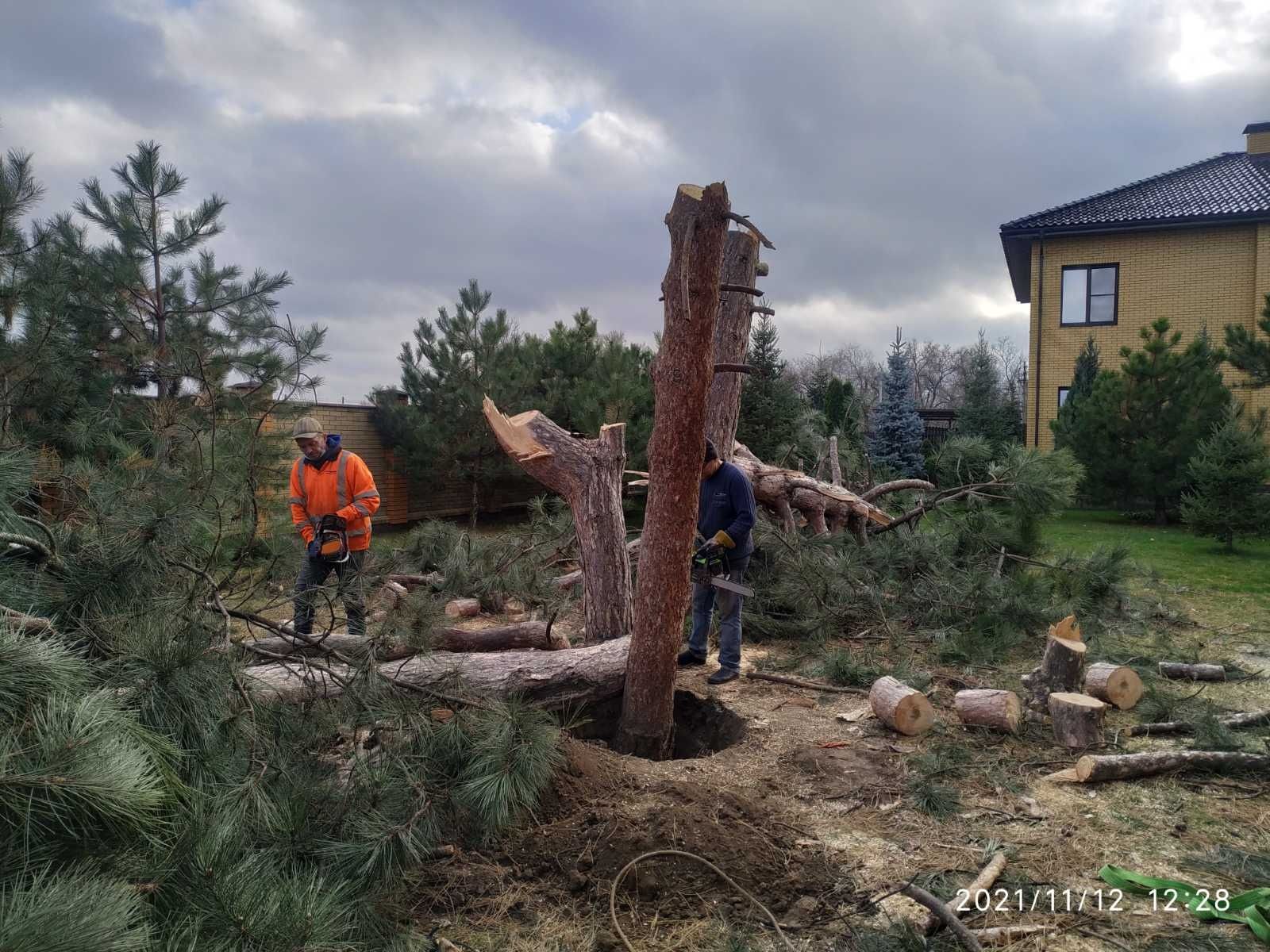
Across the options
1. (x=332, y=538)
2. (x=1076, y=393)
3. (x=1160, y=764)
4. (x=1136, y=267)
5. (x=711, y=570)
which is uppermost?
(x=1136, y=267)

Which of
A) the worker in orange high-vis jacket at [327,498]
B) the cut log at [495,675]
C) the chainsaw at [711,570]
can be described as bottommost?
the cut log at [495,675]

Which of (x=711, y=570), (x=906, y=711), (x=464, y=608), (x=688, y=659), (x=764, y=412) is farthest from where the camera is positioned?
(x=764, y=412)

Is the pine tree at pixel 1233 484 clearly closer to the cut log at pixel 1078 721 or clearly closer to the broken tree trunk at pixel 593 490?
the cut log at pixel 1078 721

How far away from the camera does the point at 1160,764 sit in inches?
157

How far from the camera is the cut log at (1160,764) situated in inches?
155

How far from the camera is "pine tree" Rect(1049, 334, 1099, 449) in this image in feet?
50.8

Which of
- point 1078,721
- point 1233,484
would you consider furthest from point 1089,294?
point 1078,721

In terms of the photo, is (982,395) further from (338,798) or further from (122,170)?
(338,798)

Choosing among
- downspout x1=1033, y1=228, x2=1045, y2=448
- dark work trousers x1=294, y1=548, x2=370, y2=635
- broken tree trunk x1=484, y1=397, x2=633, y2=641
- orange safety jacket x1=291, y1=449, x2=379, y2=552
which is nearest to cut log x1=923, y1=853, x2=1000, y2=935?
dark work trousers x1=294, y1=548, x2=370, y2=635

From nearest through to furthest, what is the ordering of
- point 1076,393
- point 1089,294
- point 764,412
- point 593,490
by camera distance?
point 593,490 → point 764,412 → point 1076,393 → point 1089,294

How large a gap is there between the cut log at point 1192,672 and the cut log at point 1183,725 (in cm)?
102

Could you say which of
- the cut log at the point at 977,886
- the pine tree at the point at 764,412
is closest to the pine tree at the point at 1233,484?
the pine tree at the point at 764,412

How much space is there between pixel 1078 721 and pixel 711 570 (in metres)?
2.31

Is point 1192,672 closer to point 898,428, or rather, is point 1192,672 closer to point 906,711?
point 906,711
